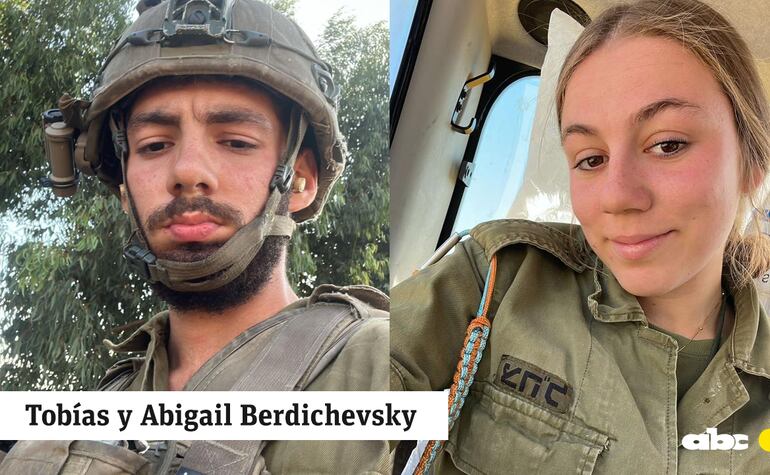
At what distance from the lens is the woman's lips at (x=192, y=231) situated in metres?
1.08

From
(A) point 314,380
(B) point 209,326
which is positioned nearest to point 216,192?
(B) point 209,326

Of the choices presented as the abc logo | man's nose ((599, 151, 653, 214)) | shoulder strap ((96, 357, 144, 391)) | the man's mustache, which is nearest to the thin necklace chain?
the abc logo

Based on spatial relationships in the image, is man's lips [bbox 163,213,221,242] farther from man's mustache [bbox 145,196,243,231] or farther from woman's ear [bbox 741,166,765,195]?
woman's ear [bbox 741,166,765,195]

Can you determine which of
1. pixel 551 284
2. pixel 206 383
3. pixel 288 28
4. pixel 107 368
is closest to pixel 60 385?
pixel 107 368

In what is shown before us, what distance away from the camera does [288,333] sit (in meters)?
1.08

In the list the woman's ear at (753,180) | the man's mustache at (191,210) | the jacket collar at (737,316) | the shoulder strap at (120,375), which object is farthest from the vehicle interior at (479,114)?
the shoulder strap at (120,375)

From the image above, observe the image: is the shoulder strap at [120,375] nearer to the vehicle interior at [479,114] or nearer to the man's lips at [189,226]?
the man's lips at [189,226]

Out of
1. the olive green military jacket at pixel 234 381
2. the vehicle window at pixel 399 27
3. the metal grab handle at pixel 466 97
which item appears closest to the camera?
the olive green military jacket at pixel 234 381

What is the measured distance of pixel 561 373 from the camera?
3.80 ft

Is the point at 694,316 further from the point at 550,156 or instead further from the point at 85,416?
the point at 85,416

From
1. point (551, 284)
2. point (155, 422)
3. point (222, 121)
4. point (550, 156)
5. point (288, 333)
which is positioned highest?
point (550, 156)

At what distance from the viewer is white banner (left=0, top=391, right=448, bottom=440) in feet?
3.42

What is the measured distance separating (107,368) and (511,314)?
0.61 metres

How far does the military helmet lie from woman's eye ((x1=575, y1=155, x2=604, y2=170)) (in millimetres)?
437
